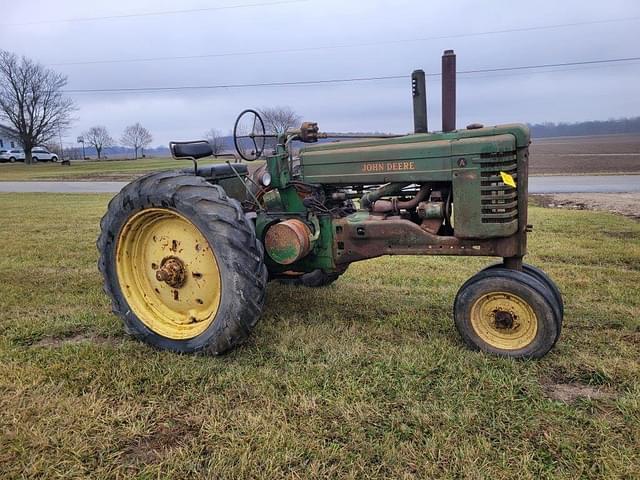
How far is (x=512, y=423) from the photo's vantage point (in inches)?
99.4

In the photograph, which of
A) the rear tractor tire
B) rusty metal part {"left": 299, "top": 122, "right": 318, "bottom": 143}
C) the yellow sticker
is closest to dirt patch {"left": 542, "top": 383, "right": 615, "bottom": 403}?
the rear tractor tire

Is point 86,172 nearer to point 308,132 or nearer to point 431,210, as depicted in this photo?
point 308,132

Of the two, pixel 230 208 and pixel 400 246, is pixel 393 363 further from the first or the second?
pixel 230 208

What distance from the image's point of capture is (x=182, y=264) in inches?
141

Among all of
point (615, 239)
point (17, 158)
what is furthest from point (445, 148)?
point (17, 158)

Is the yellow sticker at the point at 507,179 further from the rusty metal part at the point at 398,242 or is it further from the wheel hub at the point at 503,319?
the wheel hub at the point at 503,319

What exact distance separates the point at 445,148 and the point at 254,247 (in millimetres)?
1384

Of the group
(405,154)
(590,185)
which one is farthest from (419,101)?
(590,185)

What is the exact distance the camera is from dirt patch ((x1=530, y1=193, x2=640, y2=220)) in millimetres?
10228

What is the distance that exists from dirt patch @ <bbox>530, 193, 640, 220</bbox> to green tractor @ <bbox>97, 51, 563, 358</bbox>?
23.6 feet

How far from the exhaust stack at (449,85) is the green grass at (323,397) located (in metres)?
1.53

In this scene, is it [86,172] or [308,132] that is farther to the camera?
[86,172]

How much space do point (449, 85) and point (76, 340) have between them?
3131mm

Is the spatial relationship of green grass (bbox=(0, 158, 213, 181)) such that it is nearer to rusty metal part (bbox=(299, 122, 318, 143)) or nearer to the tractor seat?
the tractor seat
